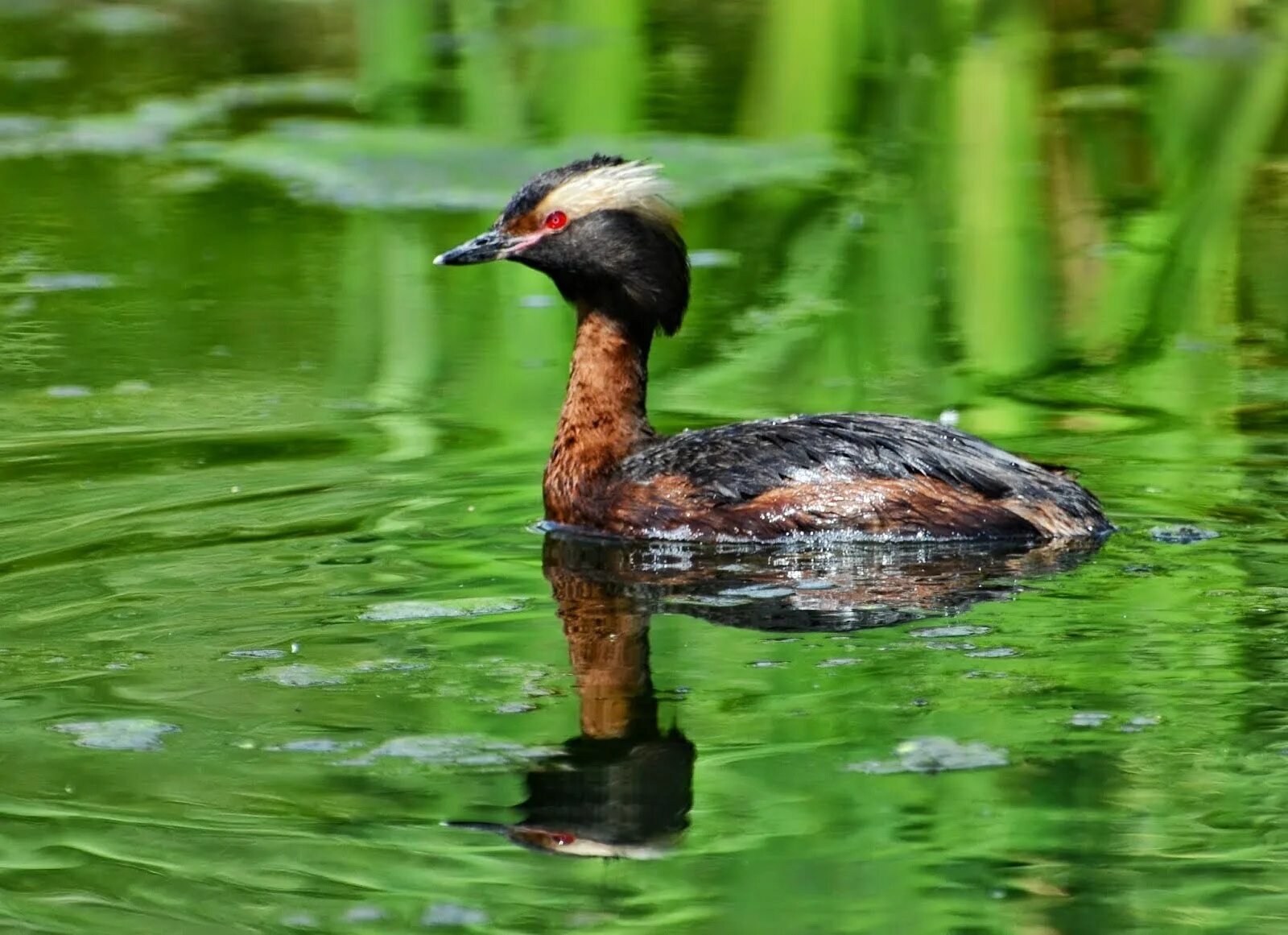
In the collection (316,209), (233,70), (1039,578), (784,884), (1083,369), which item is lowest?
(784,884)

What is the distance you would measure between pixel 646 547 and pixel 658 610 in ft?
2.97

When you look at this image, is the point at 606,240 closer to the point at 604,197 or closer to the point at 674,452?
the point at 604,197

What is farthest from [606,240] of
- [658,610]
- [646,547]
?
[658,610]

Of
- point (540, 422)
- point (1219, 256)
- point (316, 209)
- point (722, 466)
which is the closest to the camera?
point (722, 466)

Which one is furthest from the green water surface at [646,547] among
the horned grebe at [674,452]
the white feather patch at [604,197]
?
the white feather patch at [604,197]

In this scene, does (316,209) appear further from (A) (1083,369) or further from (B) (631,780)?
(B) (631,780)

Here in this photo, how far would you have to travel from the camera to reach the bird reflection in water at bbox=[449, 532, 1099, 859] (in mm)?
5238

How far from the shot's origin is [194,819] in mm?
5262

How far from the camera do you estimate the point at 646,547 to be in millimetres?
7910

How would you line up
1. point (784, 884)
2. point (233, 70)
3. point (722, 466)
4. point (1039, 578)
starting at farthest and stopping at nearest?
point (233, 70) → point (722, 466) → point (1039, 578) → point (784, 884)

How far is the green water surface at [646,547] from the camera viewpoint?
500 centimetres

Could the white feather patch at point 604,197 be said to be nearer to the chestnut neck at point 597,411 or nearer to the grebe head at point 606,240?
the grebe head at point 606,240

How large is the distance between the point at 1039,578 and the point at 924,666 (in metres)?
1.11

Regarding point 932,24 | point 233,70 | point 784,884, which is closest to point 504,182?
point 233,70
